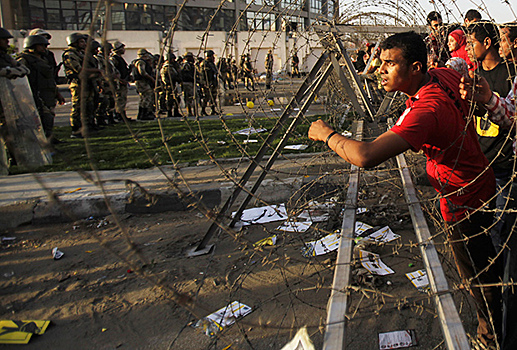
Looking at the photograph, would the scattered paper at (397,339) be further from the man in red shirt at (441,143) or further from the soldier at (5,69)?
the soldier at (5,69)

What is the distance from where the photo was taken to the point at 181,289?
3148mm

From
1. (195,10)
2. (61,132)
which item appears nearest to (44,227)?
(61,132)

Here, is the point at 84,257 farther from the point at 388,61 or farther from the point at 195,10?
the point at 195,10

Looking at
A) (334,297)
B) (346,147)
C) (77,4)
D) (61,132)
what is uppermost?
(77,4)

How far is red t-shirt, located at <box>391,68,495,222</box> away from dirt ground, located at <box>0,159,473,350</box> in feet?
1.12

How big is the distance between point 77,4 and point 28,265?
33726 mm

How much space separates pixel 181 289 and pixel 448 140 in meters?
2.21

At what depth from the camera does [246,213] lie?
4.64 m

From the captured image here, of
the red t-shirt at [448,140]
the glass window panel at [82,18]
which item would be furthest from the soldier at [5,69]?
the glass window panel at [82,18]

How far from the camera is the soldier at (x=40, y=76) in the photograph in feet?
22.8

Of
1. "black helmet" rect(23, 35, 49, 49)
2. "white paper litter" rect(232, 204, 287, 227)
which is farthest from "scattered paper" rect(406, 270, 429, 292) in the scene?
"black helmet" rect(23, 35, 49, 49)

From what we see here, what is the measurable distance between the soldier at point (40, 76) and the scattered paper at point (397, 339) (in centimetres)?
639

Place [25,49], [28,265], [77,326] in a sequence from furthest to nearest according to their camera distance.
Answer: [25,49], [28,265], [77,326]

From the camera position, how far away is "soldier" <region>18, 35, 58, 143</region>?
6.96 m
